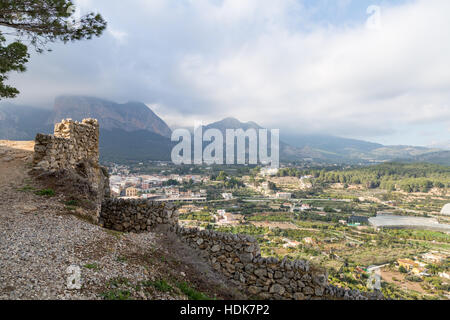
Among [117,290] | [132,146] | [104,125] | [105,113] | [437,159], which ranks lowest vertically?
[117,290]

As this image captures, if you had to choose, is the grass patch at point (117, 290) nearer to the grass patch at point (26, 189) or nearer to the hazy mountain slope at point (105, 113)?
the grass patch at point (26, 189)

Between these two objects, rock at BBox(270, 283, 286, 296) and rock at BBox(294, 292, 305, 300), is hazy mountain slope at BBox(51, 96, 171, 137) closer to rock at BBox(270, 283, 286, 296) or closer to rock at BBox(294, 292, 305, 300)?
rock at BBox(270, 283, 286, 296)

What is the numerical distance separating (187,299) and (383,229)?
32.5 metres

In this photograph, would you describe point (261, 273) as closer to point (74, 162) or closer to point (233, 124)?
point (74, 162)

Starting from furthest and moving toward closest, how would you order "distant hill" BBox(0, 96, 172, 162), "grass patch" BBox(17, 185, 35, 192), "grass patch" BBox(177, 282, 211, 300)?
"distant hill" BBox(0, 96, 172, 162)
"grass patch" BBox(17, 185, 35, 192)
"grass patch" BBox(177, 282, 211, 300)

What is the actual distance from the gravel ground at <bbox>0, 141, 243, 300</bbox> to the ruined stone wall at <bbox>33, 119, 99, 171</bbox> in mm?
1834

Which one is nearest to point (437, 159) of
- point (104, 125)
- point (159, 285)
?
point (104, 125)

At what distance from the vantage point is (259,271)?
244 inches

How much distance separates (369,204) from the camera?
43.8 meters

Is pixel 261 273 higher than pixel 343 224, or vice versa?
pixel 261 273

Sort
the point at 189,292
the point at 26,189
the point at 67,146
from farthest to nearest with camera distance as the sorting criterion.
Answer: the point at 67,146, the point at 26,189, the point at 189,292

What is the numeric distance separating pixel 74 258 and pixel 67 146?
6941mm

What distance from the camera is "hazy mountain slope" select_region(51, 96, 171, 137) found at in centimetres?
7650

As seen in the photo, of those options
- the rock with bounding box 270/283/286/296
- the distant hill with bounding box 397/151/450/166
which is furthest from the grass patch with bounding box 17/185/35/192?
the distant hill with bounding box 397/151/450/166
